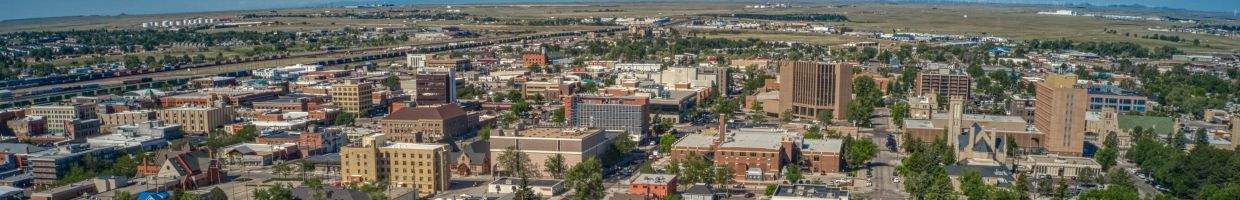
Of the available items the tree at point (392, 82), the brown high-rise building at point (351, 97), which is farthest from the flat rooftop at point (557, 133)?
the tree at point (392, 82)

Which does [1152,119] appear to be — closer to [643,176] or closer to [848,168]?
[848,168]

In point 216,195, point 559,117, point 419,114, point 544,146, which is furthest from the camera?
point 559,117

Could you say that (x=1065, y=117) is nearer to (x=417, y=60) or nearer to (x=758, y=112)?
(x=758, y=112)

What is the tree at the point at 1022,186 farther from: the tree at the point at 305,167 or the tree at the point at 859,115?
the tree at the point at 305,167

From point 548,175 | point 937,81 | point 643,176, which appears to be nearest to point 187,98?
point 548,175

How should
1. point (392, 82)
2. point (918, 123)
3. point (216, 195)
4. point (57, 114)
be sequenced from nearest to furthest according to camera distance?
point (216, 195) < point (918, 123) < point (57, 114) < point (392, 82)

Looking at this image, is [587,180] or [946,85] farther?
[946,85]

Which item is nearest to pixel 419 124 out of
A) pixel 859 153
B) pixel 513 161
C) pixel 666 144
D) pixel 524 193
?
pixel 666 144

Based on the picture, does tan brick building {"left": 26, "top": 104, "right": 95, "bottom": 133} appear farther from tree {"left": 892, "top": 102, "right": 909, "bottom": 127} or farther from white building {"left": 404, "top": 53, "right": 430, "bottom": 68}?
white building {"left": 404, "top": 53, "right": 430, "bottom": 68}
